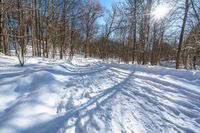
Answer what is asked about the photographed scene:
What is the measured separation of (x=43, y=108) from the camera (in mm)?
4066

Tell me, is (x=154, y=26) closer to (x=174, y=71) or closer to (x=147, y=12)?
(x=147, y=12)

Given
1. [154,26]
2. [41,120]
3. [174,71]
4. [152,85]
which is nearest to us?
[41,120]

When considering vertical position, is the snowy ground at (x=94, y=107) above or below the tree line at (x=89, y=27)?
below

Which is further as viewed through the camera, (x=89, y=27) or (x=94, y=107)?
(x=89, y=27)

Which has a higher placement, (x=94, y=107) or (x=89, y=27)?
(x=89, y=27)

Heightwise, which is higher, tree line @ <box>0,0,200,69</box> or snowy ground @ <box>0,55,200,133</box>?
tree line @ <box>0,0,200,69</box>

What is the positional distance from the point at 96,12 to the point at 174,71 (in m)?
30.7

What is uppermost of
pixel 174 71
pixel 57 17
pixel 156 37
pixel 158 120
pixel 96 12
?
pixel 96 12

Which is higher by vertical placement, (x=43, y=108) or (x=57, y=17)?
(x=57, y=17)

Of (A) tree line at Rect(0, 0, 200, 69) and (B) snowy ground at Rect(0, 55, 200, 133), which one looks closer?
(B) snowy ground at Rect(0, 55, 200, 133)

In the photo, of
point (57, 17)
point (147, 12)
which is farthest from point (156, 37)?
point (57, 17)

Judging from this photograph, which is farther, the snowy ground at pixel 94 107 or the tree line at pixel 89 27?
the tree line at pixel 89 27

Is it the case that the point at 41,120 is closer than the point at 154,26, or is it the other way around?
the point at 41,120

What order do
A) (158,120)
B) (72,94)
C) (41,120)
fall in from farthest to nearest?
1. (72,94)
2. (158,120)
3. (41,120)
